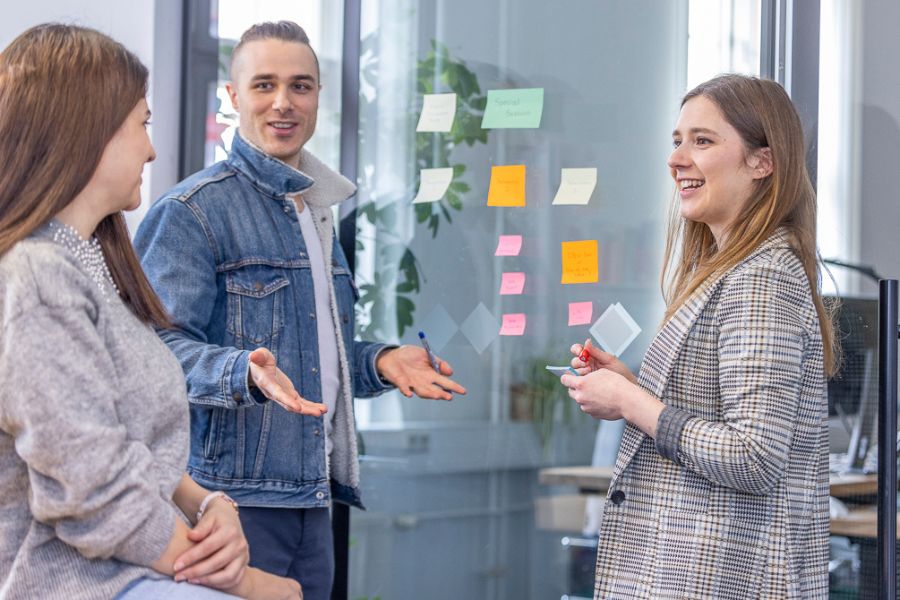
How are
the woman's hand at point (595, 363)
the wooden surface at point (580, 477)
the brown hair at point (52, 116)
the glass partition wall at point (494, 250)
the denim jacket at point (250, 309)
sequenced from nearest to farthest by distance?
1. the brown hair at point (52, 116)
2. the woman's hand at point (595, 363)
3. the denim jacket at point (250, 309)
4. the glass partition wall at point (494, 250)
5. the wooden surface at point (580, 477)

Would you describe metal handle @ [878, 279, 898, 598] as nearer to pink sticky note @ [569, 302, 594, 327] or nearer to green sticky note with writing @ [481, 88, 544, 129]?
pink sticky note @ [569, 302, 594, 327]

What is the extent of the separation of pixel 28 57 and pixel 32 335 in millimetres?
385

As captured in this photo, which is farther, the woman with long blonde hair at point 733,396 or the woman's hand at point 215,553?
the woman with long blonde hair at point 733,396

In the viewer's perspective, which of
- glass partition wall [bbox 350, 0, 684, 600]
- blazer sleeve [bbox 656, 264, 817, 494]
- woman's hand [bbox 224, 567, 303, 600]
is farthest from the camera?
glass partition wall [bbox 350, 0, 684, 600]

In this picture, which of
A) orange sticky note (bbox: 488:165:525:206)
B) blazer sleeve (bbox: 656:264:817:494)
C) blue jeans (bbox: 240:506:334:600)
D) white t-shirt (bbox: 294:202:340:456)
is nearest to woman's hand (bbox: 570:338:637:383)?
blazer sleeve (bbox: 656:264:817:494)

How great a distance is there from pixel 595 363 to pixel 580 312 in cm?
64

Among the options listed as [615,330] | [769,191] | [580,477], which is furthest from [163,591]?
[580,477]

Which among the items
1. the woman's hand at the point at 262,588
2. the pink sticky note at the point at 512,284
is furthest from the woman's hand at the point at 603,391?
the pink sticky note at the point at 512,284

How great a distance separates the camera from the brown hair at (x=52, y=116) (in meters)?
1.35

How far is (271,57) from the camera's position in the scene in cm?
249

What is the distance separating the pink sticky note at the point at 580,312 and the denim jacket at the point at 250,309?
0.62 metres

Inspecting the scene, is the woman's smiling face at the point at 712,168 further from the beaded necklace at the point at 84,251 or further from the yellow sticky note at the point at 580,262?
the beaded necklace at the point at 84,251

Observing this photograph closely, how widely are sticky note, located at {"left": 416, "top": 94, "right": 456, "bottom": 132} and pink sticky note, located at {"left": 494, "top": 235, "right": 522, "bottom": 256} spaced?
355 millimetres

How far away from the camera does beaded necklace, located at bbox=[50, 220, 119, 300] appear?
1370 mm
